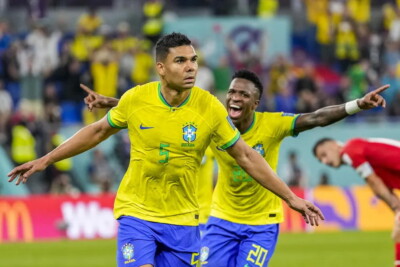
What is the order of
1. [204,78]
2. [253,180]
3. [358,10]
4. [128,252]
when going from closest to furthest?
1. [128,252]
2. [253,180]
3. [204,78]
4. [358,10]

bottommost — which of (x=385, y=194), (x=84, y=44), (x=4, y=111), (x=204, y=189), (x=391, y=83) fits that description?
(x=385, y=194)

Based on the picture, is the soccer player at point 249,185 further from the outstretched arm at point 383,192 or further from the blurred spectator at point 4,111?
the blurred spectator at point 4,111

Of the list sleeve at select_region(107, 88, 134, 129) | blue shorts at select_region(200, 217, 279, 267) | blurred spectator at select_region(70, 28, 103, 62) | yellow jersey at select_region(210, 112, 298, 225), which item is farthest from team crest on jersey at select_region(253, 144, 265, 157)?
blurred spectator at select_region(70, 28, 103, 62)

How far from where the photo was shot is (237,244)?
9766mm

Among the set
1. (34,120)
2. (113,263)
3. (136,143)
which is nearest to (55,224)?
(34,120)

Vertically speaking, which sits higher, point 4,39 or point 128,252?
point 4,39

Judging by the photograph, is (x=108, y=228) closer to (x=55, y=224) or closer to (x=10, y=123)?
(x=55, y=224)

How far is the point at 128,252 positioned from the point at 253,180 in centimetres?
190

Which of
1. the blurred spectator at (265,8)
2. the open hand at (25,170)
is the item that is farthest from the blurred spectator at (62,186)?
the open hand at (25,170)

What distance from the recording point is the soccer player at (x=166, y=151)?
821cm

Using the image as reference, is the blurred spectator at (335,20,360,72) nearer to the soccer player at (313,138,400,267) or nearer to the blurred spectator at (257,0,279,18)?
the blurred spectator at (257,0,279,18)

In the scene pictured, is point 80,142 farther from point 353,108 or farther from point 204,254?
point 353,108

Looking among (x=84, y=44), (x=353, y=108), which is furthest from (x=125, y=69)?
(x=353, y=108)

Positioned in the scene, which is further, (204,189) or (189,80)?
(204,189)
